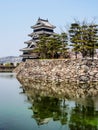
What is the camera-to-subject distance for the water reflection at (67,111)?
16.8 metres

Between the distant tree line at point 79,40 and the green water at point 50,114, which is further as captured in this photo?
the distant tree line at point 79,40

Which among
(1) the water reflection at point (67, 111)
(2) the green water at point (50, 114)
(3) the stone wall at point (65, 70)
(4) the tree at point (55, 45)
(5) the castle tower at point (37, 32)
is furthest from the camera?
(5) the castle tower at point (37, 32)

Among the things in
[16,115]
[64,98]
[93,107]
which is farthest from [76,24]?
[16,115]

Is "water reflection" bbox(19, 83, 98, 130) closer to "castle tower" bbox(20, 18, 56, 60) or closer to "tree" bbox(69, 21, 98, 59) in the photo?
"tree" bbox(69, 21, 98, 59)

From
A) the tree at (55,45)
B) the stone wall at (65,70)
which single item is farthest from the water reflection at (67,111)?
the tree at (55,45)

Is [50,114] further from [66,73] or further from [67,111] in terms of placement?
[66,73]

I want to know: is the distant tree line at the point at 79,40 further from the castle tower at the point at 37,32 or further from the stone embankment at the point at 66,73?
the castle tower at the point at 37,32

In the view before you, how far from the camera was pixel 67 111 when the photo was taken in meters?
20.6

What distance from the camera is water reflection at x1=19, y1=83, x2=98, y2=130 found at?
55.2 feet

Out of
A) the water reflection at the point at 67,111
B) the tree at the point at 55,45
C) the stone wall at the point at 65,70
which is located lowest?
the water reflection at the point at 67,111

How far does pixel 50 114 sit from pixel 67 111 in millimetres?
1320

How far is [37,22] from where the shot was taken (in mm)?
80062

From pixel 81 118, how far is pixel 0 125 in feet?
14.9

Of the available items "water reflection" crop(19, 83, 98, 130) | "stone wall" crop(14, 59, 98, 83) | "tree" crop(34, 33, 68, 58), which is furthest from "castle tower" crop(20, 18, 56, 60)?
"water reflection" crop(19, 83, 98, 130)
